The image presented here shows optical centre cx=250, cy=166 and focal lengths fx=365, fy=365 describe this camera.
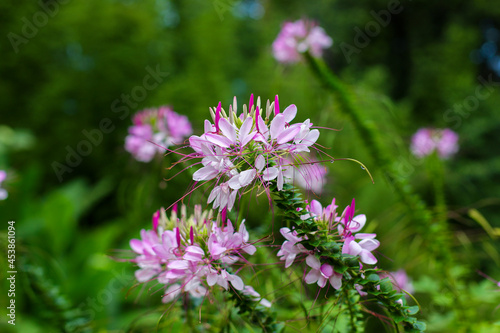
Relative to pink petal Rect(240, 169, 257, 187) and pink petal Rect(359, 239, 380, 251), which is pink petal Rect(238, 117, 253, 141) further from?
pink petal Rect(359, 239, 380, 251)

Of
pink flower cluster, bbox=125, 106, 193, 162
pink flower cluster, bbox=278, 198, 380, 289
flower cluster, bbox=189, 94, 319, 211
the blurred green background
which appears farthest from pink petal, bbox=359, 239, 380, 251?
the blurred green background

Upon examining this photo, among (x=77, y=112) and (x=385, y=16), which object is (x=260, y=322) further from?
(x=385, y=16)

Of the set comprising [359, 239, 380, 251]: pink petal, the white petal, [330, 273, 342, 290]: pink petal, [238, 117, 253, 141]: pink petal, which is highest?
[238, 117, 253, 141]: pink petal

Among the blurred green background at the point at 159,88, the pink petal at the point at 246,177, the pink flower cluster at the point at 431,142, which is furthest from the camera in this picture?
the blurred green background at the point at 159,88

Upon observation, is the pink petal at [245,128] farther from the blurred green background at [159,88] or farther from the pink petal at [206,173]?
the blurred green background at [159,88]

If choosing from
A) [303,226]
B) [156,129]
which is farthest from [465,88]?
[303,226]

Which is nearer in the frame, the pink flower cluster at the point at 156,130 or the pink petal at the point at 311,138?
the pink petal at the point at 311,138

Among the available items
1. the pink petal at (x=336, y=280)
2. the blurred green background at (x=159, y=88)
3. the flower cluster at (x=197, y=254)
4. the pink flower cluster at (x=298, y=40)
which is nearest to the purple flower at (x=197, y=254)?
the flower cluster at (x=197, y=254)
